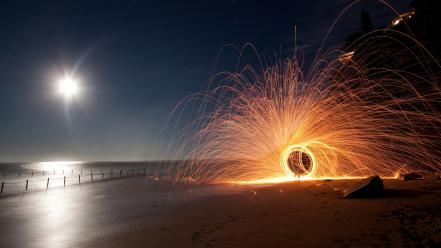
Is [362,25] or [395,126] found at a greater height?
[362,25]

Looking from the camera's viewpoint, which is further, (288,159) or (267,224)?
(288,159)

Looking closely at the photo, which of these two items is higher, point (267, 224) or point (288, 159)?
point (288, 159)

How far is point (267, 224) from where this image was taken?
8.09 m

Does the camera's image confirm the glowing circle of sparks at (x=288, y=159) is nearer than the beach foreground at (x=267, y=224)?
No

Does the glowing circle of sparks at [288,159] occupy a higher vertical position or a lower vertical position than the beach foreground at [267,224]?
higher

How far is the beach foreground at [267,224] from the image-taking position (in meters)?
6.33

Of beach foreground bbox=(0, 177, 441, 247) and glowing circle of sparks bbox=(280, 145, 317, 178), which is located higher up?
glowing circle of sparks bbox=(280, 145, 317, 178)

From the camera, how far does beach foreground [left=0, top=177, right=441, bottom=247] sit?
20.8 ft

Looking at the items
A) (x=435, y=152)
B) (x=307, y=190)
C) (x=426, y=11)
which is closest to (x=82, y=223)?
(x=307, y=190)

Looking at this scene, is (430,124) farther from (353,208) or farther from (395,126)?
(353,208)

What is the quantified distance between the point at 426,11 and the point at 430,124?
7819 mm

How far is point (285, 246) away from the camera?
20.4ft

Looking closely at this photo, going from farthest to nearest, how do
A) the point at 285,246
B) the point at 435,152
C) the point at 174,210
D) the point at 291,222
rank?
the point at 435,152 < the point at 174,210 < the point at 291,222 < the point at 285,246

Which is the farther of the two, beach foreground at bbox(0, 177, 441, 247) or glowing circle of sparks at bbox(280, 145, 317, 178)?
glowing circle of sparks at bbox(280, 145, 317, 178)
